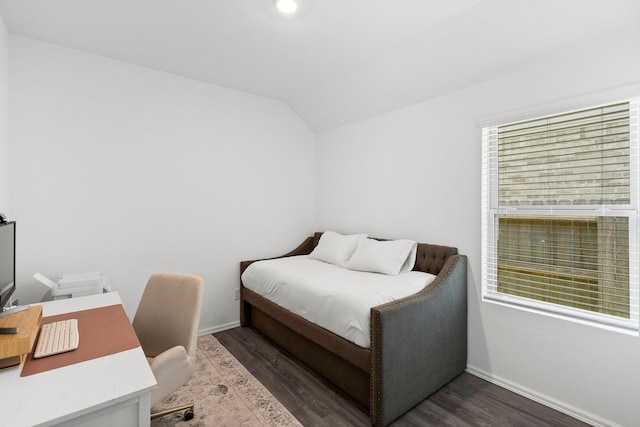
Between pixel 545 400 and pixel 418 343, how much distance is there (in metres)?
0.98

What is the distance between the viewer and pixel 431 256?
280 centimetres

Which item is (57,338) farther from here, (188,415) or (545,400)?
(545,400)

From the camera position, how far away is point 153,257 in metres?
3.03

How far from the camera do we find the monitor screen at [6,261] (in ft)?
4.99

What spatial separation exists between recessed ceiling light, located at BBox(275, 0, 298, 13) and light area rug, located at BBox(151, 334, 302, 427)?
2.67 metres

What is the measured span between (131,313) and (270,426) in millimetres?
1841

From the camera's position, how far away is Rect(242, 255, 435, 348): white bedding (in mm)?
2094

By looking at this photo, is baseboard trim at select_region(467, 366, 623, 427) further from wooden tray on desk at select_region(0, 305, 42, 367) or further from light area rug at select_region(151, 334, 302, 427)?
wooden tray on desk at select_region(0, 305, 42, 367)

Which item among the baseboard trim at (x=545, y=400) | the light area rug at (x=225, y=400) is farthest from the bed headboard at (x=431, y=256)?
the light area rug at (x=225, y=400)

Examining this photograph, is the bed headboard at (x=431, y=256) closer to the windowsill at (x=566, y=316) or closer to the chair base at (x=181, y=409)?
the windowsill at (x=566, y=316)

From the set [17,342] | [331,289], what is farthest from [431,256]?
[17,342]

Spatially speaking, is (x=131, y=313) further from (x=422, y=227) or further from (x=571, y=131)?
(x=571, y=131)

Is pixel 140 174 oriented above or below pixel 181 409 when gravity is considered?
above

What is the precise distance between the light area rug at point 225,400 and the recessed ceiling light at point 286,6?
8.76 ft
